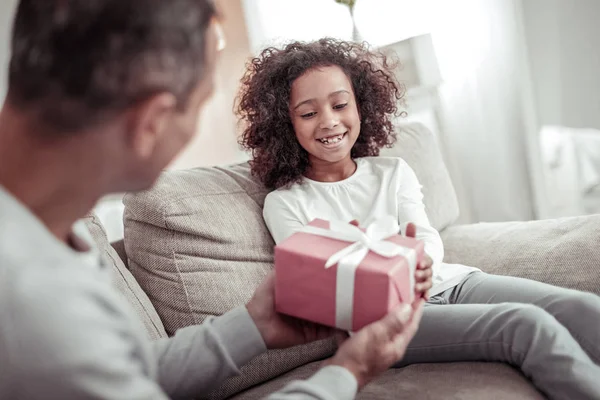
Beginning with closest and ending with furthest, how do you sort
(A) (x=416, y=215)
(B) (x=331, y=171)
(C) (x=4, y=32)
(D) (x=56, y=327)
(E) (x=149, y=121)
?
1. (D) (x=56, y=327)
2. (E) (x=149, y=121)
3. (A) (x=416, y=215)
4. (B) (x=331, y=171)
5. (C) (x=4, y=32)

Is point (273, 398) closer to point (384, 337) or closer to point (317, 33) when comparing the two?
point (384, 337)

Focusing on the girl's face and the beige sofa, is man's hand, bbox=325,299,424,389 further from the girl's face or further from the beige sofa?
the girl's face

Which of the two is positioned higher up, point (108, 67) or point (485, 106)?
Result: point (108, 67)

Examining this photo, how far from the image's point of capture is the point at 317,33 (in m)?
3.04

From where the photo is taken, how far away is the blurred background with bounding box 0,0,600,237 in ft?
8.80

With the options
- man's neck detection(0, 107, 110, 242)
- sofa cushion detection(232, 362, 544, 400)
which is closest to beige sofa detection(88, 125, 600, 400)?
sofa cushion detection(232, 362, 544, 400)

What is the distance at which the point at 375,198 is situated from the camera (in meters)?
1.82

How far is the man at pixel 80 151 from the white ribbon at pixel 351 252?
1.32 feet

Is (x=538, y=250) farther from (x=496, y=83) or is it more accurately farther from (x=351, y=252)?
(x=496, y=83)

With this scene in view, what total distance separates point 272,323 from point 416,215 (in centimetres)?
67

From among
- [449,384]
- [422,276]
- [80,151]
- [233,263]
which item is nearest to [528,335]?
[449,384]

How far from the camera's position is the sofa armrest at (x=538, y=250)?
68.8 inches

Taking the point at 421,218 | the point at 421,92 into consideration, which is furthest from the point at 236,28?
the point at 421,218

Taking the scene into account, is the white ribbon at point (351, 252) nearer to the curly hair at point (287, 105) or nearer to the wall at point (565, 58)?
the curly hair at point (287, 105)
